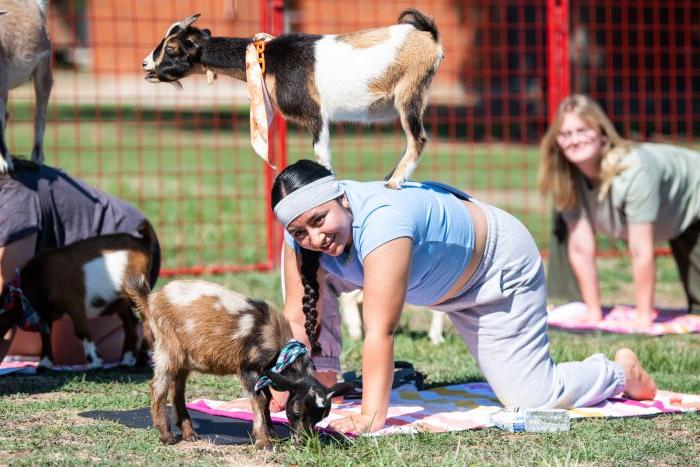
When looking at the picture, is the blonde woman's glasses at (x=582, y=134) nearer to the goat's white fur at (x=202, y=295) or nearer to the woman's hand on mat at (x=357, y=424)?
the woman's hand on mat at (x=357, y=424)

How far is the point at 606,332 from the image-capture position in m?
6.65

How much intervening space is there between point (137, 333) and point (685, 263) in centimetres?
394

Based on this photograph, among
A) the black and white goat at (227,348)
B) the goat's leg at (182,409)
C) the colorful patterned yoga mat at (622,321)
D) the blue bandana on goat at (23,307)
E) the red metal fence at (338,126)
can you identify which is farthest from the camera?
the red metal fence at (338,126)

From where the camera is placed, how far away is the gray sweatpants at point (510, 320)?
4.35 metres

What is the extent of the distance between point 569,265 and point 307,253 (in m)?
3.94

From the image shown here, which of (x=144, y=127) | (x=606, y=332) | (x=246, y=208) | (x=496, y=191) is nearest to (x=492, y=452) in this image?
(x=606, y=332)

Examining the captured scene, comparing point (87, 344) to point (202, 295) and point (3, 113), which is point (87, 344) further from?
point (202, 295)

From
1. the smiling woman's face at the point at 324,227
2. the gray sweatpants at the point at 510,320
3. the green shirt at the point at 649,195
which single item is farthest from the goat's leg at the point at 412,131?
the green shirt at the point at 649,195

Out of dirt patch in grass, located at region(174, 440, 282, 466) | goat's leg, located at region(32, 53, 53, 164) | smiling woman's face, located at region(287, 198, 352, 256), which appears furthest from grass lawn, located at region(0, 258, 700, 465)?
goat's leg, located at region(32, 53, 53, 164)

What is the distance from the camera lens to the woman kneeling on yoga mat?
3824 mm

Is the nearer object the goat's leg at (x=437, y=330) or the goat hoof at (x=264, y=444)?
the goat hoof at (x=264, y=444)

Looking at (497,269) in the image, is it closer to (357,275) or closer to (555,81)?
(357,275)

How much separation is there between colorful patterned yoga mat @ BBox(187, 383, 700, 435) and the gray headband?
0.90m

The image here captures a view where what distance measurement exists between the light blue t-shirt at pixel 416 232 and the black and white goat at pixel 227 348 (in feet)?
1.39
